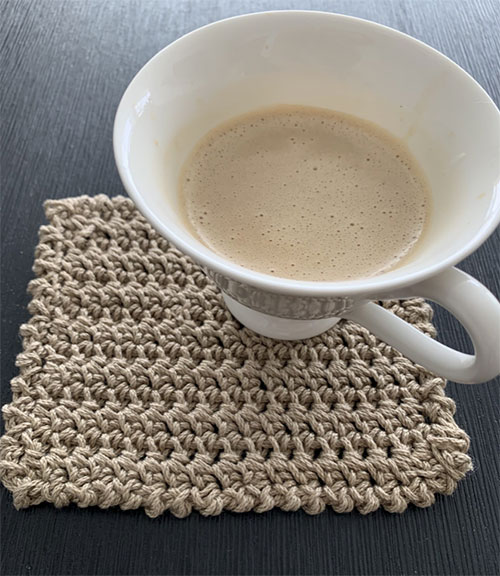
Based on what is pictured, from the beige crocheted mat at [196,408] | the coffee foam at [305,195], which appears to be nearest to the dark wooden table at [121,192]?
the beige crocheted mat at [196,408]

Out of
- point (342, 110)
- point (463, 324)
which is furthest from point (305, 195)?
point (463, 324)

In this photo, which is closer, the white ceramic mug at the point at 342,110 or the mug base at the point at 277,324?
the white ceramic mug at the point at 342,110

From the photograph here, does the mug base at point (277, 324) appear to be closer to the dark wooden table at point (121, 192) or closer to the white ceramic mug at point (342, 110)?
the white ceramic mug at point (342, 110)

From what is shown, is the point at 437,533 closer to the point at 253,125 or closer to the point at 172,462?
the point at 172,462

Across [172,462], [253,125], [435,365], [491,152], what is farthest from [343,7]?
[172,462]

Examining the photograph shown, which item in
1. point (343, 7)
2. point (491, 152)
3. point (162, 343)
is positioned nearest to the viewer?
point (491, 152)

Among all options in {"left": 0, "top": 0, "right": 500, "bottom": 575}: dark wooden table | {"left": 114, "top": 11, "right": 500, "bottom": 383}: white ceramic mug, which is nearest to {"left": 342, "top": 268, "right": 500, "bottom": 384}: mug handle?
{"left": 114, "top": 11, "right": 500, "bottom": 383}: white ceramic mug
